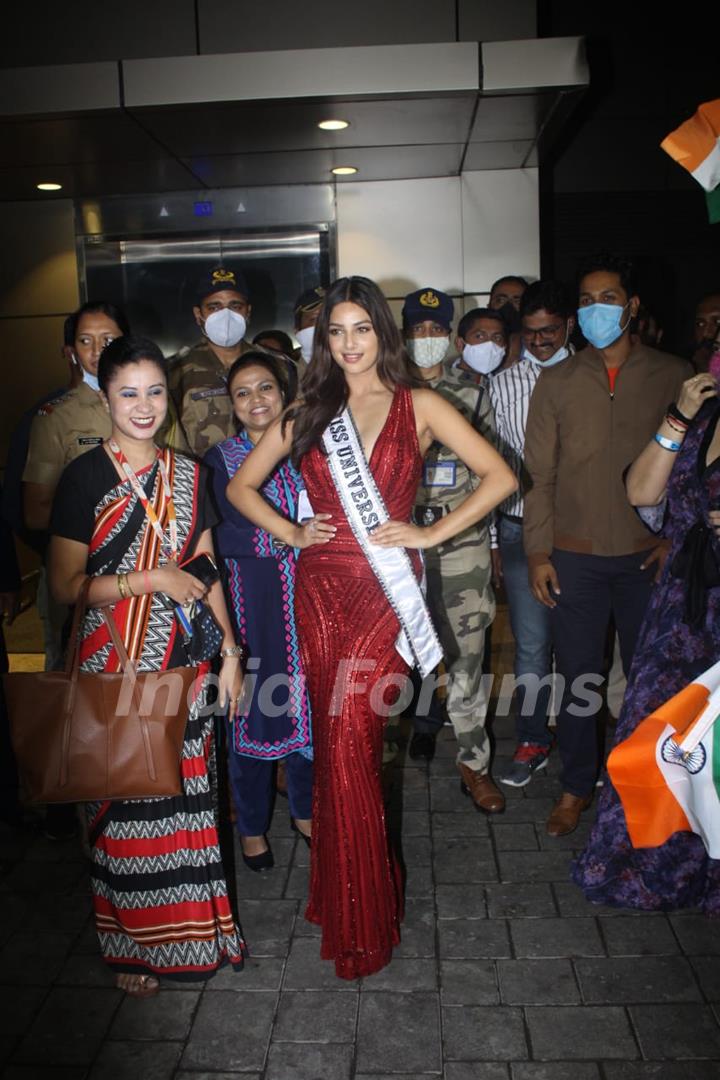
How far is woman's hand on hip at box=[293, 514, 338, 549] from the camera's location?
300 centimetres

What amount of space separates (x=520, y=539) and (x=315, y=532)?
1.55 meters

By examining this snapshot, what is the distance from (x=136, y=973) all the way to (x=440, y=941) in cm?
96

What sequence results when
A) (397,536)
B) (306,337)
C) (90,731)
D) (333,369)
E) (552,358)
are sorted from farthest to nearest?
(306,337) → (552,358) → (333,369) → (397,536) → (90,731)

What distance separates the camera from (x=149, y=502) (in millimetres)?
2764

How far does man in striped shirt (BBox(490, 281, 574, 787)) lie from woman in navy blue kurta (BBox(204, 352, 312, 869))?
1.17 m

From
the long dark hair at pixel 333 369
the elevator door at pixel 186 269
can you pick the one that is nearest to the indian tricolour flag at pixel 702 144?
the long dark hair at pixel 333 369

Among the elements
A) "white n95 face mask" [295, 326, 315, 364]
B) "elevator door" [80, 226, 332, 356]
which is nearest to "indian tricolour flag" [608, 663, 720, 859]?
"white n95 face mask" [295, 326, 315, 364]

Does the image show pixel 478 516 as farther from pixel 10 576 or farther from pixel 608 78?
pixel 608 78

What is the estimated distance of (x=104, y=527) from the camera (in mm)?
2744

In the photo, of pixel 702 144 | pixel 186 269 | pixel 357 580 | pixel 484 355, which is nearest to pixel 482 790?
pixel 357 580

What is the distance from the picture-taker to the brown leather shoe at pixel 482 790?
3.94 metres

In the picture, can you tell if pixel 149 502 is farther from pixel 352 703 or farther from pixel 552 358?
pixel 552 358

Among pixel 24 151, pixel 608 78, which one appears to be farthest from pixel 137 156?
pixel 608 78

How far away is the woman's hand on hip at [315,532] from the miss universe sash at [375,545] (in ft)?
0.26
